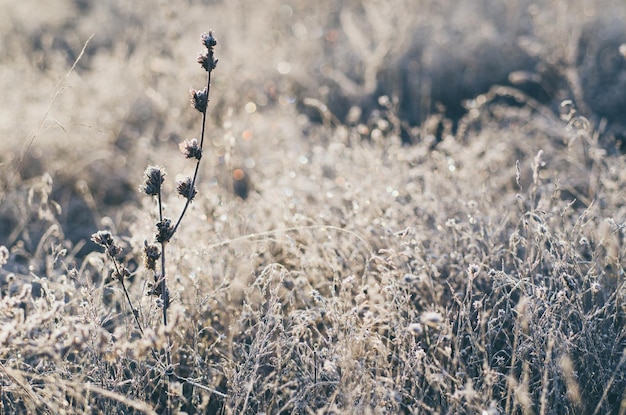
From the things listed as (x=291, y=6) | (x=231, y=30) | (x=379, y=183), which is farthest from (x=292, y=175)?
(x=291, y=6)

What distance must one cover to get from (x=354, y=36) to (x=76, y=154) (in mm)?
2943

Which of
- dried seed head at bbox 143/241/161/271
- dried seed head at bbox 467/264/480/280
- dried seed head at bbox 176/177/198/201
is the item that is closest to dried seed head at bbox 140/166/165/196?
dried seed head at bbox 176/177/198/201

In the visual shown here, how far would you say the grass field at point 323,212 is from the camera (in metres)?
1.96

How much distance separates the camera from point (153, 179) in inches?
76.1

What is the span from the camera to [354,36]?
18.9ft

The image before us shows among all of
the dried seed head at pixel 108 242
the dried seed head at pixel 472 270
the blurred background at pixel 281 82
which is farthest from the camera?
the blurred background at pixel 281 82

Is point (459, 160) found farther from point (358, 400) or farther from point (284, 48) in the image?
point (284, 48)

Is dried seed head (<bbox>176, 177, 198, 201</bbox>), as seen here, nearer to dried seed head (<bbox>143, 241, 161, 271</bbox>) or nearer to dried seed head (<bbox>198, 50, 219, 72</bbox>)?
dried seed head (<bbox>143, 241, 161, 271</bbox>)

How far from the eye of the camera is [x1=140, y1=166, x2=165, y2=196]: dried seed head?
192 centimetres

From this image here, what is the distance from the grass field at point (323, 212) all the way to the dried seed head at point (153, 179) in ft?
0.66

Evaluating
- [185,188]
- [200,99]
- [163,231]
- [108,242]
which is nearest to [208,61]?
[200,99]

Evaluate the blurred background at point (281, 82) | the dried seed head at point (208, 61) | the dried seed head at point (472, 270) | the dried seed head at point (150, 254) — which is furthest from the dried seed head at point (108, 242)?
the blurred background at point (281, 82)

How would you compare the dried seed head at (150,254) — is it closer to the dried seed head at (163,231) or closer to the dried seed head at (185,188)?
the dried seed head at (163,231)

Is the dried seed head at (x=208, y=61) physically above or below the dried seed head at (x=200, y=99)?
above
